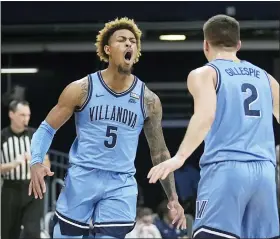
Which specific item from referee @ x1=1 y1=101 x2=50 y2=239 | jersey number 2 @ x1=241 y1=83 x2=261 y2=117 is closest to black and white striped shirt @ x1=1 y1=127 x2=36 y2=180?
referee @ x1=1 y1=101 x2=50 y2=239

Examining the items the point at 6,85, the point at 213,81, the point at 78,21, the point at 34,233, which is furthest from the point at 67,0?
the point at 213,81

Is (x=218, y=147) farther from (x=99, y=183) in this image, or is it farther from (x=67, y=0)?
(x=67, y=0)

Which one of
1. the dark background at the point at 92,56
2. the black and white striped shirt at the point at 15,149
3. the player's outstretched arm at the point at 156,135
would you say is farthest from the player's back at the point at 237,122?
the dark background at the point at 92,56

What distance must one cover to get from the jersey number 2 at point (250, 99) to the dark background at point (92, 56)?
646 cm

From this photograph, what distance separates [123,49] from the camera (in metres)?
5.88

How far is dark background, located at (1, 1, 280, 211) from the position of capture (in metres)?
11.2

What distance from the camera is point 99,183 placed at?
5.56 m

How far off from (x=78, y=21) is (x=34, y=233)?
155 inches

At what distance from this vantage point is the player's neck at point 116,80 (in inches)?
227

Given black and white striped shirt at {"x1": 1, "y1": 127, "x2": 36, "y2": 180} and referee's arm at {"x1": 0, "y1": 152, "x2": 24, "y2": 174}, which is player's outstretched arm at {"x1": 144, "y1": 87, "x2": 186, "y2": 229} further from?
black and white striped shirt at {"x1": 1, "y1": 127, "x2": 36, "y2": 180}

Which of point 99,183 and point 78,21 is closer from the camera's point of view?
point 99,183

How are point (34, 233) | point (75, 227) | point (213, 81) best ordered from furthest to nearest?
point (34, 233)
point (75, 227)
point (213, 81)

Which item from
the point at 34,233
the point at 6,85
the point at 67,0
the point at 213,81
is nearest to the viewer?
the point at 213,81

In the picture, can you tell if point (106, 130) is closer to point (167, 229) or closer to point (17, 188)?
point (17, 188)
